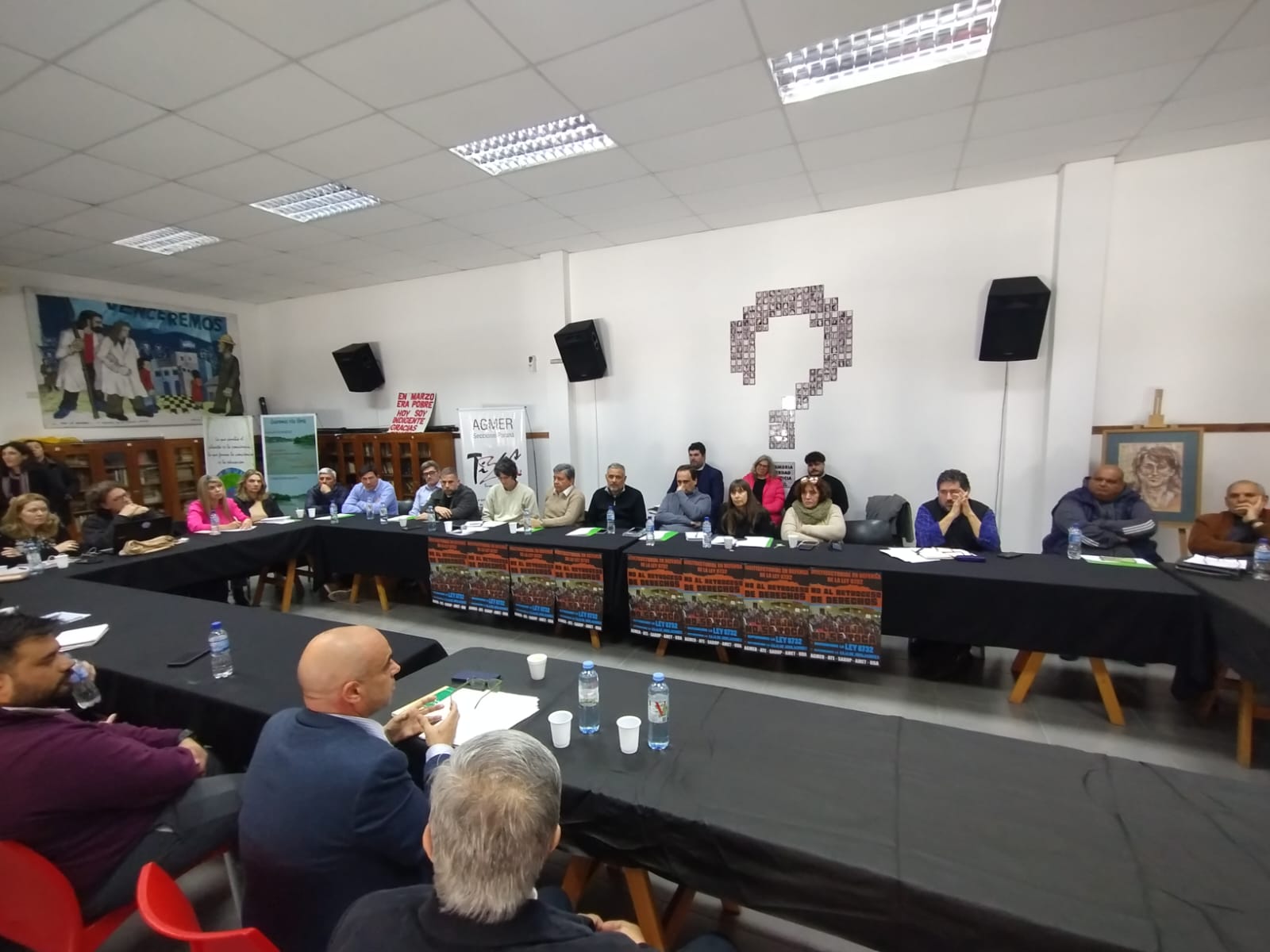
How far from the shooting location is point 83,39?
7.18ft

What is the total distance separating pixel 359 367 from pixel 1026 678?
704 cm

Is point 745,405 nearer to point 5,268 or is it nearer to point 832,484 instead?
point 832,484

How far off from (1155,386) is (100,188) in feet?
24.4

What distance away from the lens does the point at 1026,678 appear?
270 centimetres

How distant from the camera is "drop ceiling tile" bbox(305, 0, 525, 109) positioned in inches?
86.0

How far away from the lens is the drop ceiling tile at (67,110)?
246 centimetres

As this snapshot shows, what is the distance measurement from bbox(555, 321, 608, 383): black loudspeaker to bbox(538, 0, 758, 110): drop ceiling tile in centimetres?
263

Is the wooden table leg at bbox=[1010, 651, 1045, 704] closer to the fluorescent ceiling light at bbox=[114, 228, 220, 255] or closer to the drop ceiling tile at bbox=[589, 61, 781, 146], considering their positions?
the drop ceiling tile at bbox=[589, 61, 781, 146]

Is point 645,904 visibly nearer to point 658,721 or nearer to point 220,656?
point 658,721

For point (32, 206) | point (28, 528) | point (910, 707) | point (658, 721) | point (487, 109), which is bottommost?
point (910, 707)

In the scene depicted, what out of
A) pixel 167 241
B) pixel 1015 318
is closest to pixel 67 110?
pixel 167 241

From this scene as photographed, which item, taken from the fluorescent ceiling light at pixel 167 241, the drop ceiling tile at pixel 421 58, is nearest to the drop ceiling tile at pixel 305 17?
the drop ceiling tile at pixel 421 58

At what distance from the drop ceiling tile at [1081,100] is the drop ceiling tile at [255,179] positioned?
4140mm

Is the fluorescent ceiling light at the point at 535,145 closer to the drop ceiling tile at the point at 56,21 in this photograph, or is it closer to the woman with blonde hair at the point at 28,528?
the drop ceiling tile at the point at 56,21
